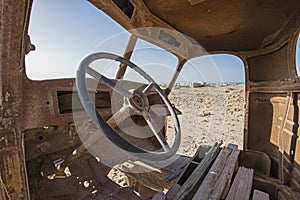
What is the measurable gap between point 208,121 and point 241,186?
5.76 m

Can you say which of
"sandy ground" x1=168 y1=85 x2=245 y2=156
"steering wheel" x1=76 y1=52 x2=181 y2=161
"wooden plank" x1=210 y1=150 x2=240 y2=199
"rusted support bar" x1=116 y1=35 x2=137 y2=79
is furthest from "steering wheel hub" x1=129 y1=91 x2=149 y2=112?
"sandy ground" x1=168 y1=85 x2=245 y2=156

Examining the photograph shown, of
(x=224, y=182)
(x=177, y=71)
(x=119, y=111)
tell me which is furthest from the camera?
(x=177, y=71)

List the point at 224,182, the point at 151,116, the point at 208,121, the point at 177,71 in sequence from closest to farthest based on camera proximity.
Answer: the point at 224,182, the point at 151,116, the point at 177,71, the point at 208,121

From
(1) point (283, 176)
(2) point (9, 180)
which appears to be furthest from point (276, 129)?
(2) point (9, 180)

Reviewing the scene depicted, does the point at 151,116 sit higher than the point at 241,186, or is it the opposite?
the point at 151,116

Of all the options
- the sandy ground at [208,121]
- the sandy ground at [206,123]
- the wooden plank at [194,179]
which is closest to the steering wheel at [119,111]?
the wooden plank at [194,179]

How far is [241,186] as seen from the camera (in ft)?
2.95

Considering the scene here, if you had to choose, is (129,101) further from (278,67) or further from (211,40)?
(278,67)

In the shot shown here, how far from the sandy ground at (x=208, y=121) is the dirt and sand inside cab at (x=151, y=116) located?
6.07ft

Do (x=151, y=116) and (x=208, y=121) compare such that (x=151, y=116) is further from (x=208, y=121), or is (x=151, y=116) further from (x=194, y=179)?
(x=208, y=121)

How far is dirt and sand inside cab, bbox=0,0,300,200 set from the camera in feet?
3.01

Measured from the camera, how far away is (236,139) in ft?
13.5

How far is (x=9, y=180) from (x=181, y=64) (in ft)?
7.25

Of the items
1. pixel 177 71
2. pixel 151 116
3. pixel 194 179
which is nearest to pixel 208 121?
pixel 177 71
